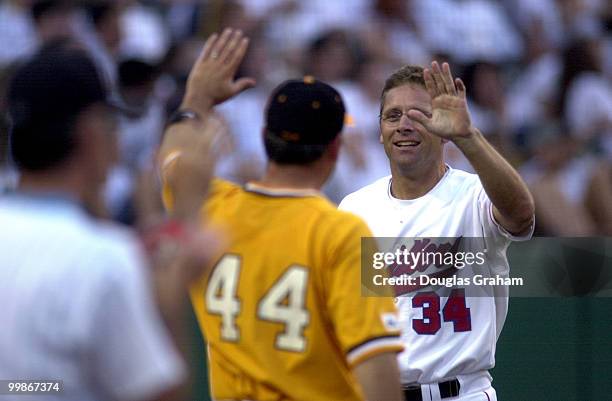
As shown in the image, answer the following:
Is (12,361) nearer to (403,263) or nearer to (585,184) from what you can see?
(403,263)

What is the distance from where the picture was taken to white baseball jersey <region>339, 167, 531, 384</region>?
14.3ft

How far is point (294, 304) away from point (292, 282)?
68 mm

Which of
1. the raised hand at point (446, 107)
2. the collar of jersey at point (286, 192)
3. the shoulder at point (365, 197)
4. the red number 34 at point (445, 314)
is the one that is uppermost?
the raised hand at point (446, 107)

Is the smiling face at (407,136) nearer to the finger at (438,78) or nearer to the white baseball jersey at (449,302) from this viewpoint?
the white baseball jersey at (449,302)

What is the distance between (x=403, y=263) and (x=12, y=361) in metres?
2.62

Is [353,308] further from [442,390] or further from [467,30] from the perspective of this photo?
[467,30]

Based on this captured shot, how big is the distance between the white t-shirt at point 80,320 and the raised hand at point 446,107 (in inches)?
88.5

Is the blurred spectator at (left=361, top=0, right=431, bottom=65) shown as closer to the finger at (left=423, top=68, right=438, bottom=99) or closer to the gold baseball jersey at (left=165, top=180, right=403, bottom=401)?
the finger at (left=423, top=68, right=438, bottom=99)

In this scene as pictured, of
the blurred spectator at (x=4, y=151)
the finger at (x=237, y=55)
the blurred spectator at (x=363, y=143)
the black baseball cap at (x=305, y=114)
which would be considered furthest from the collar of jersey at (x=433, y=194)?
the blurred spectator at (x=4, y=151)

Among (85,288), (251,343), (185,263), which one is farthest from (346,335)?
(85,288)

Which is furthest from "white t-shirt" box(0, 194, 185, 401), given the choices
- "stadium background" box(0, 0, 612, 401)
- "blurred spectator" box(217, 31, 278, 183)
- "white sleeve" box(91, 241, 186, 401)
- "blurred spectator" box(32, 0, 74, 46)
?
"blurred spectator" box(32, 0, 74, 46)

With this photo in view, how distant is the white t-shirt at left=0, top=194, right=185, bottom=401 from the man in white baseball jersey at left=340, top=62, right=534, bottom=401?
2244 millimetres

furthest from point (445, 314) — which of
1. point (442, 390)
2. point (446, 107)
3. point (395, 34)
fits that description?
point (395, 34)

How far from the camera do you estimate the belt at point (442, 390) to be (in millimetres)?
4359
